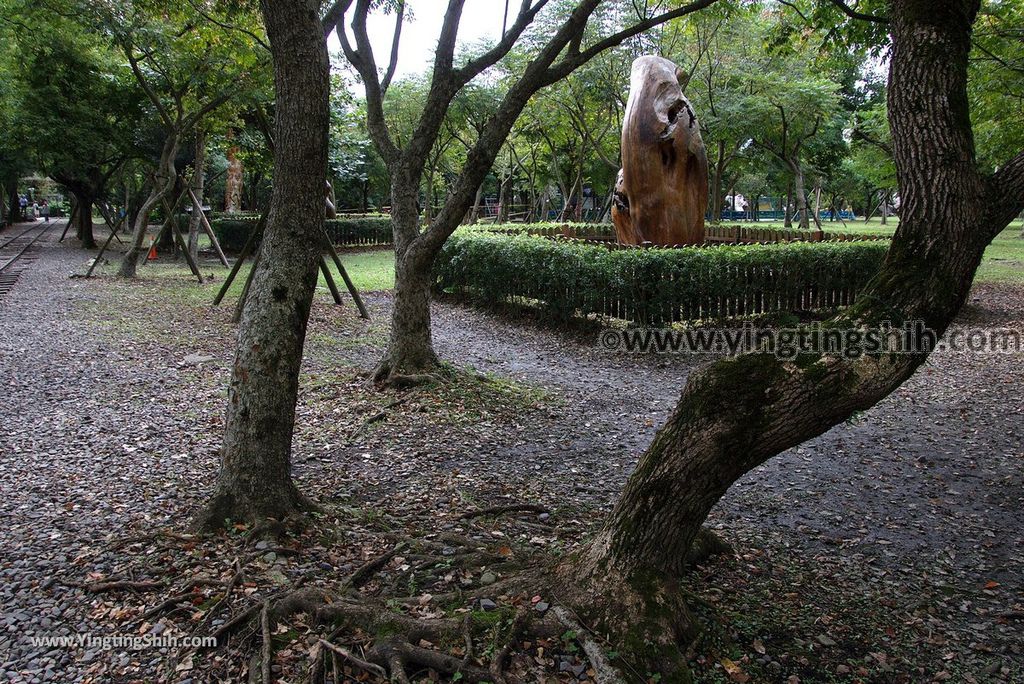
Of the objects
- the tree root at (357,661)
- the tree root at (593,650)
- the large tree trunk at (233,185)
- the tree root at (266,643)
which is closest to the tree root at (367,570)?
the tree root at (266,643)

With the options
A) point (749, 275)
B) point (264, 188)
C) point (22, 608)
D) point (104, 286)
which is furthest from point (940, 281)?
point (264, 188)

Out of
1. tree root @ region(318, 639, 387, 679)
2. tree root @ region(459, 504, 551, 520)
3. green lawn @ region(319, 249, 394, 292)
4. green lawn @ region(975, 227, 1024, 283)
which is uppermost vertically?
green lawn @ region(975, 227, 1024, 283)

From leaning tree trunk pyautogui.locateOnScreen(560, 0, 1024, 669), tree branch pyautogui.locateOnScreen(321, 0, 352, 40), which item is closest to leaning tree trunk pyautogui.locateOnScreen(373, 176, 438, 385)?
tree branch pyautogui.locateOnScreen(321, 0, 352, 40)

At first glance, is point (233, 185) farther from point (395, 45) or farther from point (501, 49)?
point (501, 49)

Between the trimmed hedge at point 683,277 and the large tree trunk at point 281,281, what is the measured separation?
6.81m

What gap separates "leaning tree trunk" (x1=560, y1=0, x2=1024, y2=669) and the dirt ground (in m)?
0.68

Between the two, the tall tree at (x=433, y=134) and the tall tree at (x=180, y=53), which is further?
the tall tree at (x=180, y=53)

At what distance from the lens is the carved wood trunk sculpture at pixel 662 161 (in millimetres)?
13203

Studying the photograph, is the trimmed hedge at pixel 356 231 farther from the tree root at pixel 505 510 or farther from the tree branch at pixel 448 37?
the tree root at pixel 505 510

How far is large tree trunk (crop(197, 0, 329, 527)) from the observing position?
4.41 metres

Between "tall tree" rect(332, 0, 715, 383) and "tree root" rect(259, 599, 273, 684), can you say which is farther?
"tall tree" rect(332, 0, 715, 383)

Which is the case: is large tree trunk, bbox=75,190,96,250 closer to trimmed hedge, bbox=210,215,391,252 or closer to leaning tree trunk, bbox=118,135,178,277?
trimmed hedge, bbox=210,215,391,252

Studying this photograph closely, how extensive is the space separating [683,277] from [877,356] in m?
7.65

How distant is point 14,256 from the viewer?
2467 cm
